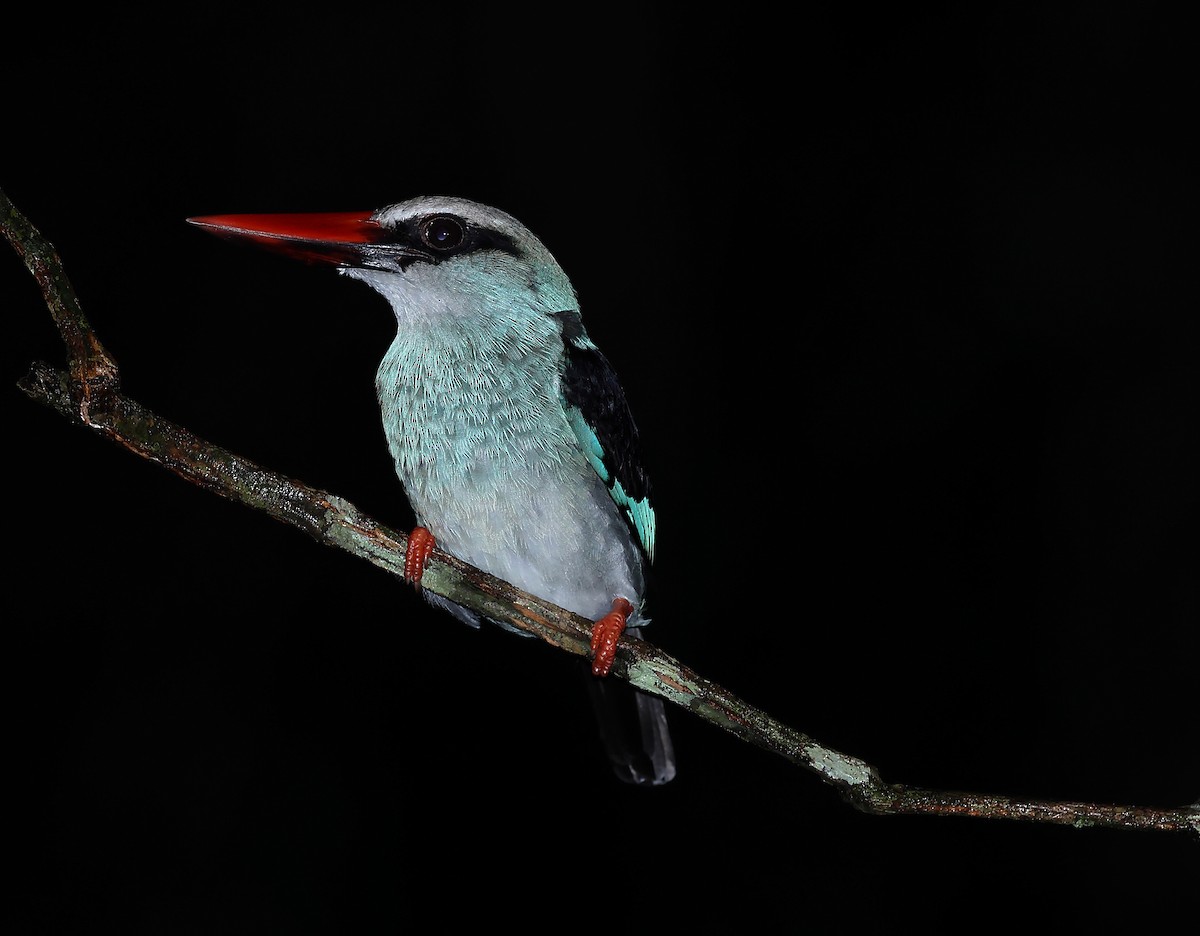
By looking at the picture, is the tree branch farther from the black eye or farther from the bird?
the black eye

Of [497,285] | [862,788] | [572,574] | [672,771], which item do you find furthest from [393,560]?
[672,771]

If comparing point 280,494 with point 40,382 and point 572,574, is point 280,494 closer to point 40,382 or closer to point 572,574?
point 40,382

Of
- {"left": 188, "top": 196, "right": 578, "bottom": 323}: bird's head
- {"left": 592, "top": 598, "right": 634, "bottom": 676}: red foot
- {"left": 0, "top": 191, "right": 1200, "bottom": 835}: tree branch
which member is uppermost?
{"left": 188, "top": 196, "right": 578, "bottom": 323}: bird's head

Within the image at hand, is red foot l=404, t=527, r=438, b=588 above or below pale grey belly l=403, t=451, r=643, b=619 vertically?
below

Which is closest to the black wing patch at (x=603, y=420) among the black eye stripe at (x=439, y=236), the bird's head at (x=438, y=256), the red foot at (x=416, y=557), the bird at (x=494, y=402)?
the bird at (x=494, y=402)

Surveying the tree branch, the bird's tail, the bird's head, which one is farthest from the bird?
the bird's tail

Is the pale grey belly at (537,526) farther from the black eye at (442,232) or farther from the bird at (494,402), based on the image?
the black eye at (442,232)

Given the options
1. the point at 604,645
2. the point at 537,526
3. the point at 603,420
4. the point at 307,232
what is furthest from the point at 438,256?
the point at 604,645
